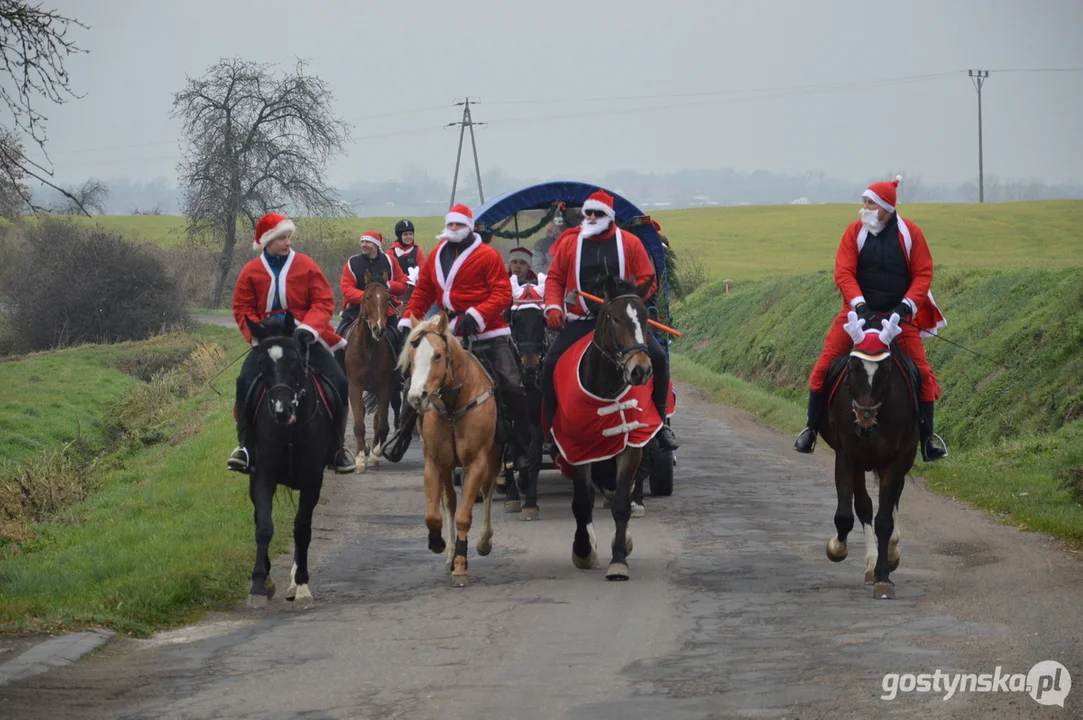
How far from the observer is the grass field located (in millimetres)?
56281

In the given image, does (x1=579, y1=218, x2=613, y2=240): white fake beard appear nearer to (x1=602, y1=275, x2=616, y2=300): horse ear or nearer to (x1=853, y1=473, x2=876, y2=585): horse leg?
(x1=602, y1=275, x2=616, y2=300): horse ear

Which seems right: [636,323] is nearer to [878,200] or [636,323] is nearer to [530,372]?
[878,200]

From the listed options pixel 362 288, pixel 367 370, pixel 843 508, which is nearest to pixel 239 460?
pixel 843 508

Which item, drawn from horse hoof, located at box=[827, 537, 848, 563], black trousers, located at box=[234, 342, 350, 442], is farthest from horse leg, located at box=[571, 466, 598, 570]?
black trousers, located at box=[234, 342, 350, 442]

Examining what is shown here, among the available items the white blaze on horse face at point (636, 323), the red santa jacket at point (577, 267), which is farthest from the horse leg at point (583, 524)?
the red santa jacket at point (577, 267)

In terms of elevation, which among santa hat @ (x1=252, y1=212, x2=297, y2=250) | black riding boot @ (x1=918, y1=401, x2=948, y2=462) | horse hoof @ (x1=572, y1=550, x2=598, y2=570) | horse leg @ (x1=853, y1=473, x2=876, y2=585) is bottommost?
horse hoof @ (x1=572, y1=550, x2=598, y2=570)

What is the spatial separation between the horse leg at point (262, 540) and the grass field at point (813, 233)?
130 feet

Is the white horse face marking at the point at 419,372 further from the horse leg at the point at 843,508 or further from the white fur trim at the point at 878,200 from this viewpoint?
the white fur trim at the point at 878,200

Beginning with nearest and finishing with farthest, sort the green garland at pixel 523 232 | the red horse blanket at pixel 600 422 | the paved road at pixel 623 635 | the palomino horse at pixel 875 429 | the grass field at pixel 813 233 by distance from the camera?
the paved road at pixel 623 635 < the palomino horse at pixel 875 429 < the red horse blanket at pixel 600 422 < the green garland at pixel 523 232 < the grass field at pixel 813 233

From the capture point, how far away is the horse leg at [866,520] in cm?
976

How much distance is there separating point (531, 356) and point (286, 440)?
12.0ft

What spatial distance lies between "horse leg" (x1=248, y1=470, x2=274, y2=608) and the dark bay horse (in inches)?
130

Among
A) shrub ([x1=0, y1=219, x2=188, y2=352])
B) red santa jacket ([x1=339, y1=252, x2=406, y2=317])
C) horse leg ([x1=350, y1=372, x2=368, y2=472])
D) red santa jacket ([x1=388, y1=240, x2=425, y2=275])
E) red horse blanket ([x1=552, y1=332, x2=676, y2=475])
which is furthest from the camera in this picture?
shrub ([x1=0, y1=219, x2=188, y2=352])

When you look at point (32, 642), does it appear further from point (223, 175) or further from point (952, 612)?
point (223, 175)
